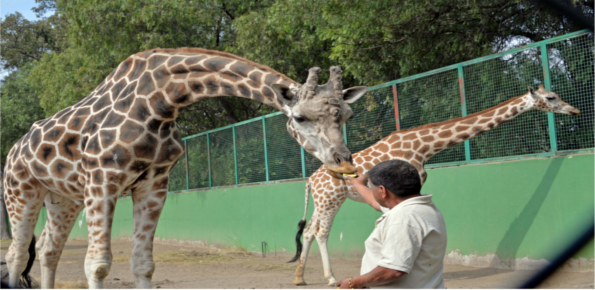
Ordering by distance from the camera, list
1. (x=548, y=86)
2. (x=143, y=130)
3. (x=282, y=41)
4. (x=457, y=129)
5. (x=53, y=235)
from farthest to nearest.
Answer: (x=282, y=41) → (x=457, y=129) → (x=548, y=86) → (x=53, y=235) → (x=143, y=130)

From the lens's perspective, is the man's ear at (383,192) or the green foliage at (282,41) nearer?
the man's ear at (383,192)

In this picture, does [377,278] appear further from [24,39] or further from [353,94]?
[24,39]

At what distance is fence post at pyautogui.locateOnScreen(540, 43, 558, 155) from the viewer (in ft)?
22.5

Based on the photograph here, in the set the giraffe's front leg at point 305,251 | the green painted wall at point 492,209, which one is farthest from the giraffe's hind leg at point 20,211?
the green painted wall at point 492,209

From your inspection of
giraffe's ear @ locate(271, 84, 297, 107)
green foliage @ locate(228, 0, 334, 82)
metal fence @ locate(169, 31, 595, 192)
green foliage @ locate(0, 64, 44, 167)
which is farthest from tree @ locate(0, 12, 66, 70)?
giraffe's ear @ locate(271, 84, 297, 107)

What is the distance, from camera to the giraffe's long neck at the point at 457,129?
22.0 ft

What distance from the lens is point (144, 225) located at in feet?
15.7

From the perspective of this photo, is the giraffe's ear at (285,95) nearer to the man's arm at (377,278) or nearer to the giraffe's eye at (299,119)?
the giraffe's eye at (299,119)

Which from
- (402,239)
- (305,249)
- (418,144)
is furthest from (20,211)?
(418,144)

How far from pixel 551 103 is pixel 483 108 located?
1.50 metres

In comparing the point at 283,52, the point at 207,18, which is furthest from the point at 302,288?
the point at 207,18

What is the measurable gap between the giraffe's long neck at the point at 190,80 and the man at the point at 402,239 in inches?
67.1

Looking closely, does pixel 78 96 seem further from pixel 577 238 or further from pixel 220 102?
pixel 577 238

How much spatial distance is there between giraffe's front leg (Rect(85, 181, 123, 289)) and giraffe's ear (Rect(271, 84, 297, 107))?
1.55 metres
